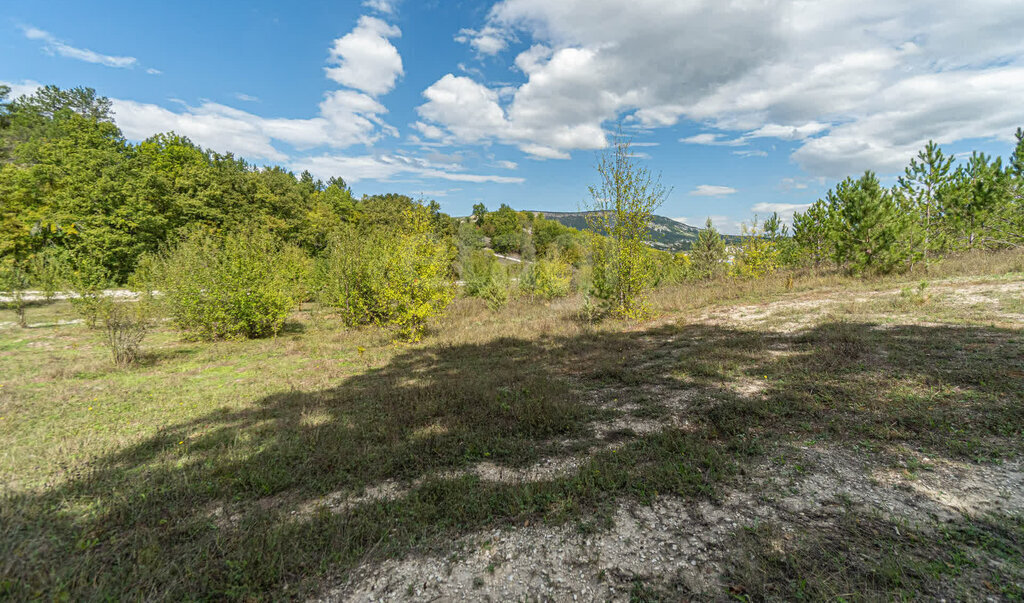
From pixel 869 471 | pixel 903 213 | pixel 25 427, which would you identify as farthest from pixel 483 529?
pixel 903 213

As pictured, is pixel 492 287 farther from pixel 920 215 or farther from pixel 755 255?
pixel 920 215

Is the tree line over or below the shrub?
over

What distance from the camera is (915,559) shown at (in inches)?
104

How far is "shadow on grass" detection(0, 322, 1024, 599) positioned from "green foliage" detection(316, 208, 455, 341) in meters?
6.14

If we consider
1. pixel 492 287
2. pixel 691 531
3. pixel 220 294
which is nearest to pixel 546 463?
pixel 691 531

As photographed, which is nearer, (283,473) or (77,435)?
(283,473)

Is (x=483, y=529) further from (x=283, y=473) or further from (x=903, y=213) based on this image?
(x=903, y=213)

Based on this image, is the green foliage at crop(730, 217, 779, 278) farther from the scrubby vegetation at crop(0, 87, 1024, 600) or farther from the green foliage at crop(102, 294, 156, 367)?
the green foliage at crop(102, 294, 156, 367)

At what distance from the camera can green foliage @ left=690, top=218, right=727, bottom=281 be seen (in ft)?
83.2

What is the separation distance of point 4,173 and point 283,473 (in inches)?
1702

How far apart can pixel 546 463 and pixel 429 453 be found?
1.62 metres

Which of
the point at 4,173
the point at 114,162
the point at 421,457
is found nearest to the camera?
the point at 421,457

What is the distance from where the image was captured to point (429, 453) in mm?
4969

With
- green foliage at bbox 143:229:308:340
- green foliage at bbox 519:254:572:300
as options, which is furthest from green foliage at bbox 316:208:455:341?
green foliage at bbox 519:254:572:300
